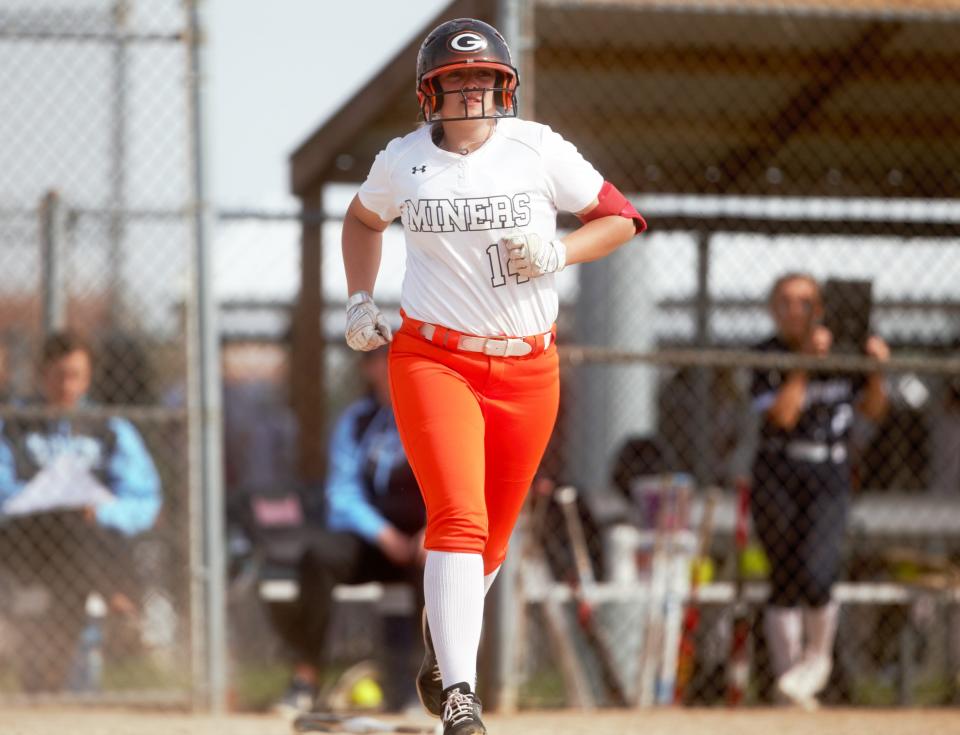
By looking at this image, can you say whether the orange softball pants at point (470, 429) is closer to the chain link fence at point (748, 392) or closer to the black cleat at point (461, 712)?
the black cleat at point (461, 712)

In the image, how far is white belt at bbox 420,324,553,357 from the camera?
3209 millimetres

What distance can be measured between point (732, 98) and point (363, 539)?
301cm

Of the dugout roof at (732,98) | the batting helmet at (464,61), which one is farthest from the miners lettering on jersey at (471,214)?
the dugout roof at (732,98)

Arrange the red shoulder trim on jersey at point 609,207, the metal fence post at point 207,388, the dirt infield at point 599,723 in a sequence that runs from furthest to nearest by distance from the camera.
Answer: the metal fence post at point 207,388
the dirt infield at point 599,723
the red shoulder trim on jersey at point 609,207

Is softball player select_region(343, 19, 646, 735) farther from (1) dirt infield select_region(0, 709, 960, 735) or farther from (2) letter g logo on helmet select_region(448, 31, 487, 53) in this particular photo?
(1) dirt infield select_region(0, 709, 960, 735)

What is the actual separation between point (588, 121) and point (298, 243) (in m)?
1.70

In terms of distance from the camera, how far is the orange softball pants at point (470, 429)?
3111 mm

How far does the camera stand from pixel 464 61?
3109mm

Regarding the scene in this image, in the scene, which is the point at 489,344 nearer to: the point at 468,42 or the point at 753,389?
the point at 468,42

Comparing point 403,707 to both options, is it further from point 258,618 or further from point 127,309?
point 127,309

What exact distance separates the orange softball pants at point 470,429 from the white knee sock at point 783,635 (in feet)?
7.88

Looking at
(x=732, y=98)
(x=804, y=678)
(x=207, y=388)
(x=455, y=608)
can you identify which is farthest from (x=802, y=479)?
(x=455, y=608)

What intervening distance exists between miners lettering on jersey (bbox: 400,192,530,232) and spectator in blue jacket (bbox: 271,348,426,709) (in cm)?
256

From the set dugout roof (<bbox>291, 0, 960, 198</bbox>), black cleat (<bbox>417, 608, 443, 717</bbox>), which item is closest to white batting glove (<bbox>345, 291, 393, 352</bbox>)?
black cleat (<bbox>417, 608, 443, 717</bbox>)
